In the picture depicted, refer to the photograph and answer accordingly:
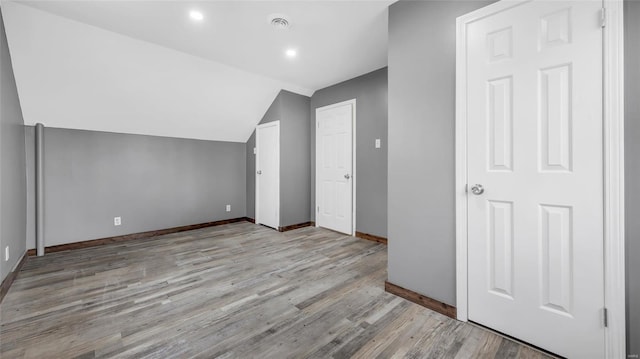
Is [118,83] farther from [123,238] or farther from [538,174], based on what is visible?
[538,174]

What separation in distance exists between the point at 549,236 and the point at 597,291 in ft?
0.99

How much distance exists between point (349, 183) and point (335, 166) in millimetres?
Answer: 386

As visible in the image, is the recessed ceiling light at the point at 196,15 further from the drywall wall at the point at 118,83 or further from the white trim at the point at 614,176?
the white trim at the point at 614,176

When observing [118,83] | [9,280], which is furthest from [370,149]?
[9,280]

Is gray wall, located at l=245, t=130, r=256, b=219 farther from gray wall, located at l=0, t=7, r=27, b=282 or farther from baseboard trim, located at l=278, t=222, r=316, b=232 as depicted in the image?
gray wall, located at l=0, t=7, r=27, b=282

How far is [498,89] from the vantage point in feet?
5.02

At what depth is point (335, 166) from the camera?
4.04 meters

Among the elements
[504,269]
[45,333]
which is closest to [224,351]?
[45,333]

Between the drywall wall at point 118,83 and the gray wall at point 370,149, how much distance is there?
1.11 m

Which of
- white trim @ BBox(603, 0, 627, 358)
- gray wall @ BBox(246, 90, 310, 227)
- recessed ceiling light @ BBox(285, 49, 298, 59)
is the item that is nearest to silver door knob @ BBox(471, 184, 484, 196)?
white trim @ BBox(603, 0, 627, 358)

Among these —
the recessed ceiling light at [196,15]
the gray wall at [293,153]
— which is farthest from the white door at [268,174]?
the recessed ceiling light at [196,15]

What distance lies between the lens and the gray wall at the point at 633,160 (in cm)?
116

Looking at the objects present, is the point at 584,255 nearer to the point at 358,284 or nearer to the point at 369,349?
the point at 369,349

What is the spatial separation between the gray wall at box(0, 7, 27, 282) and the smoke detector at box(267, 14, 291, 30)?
2.17 metres
